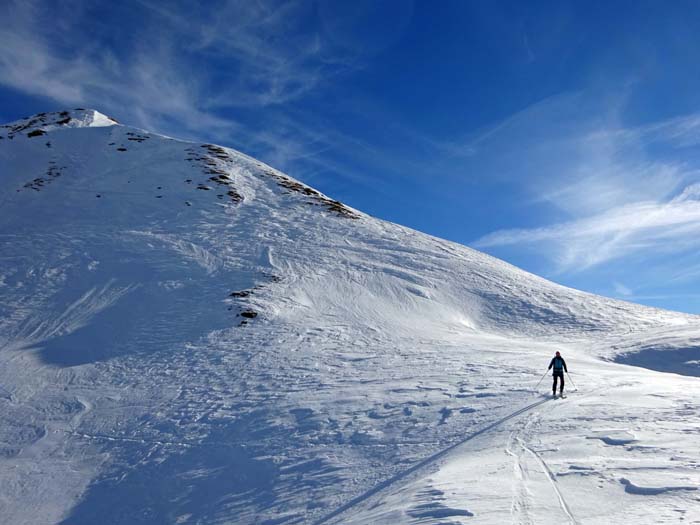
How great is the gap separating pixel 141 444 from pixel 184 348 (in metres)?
7.51

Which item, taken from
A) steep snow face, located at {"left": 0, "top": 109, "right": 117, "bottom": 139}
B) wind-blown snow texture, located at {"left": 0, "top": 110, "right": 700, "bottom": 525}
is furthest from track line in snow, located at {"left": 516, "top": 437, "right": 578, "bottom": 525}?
steep snow face, located at {"left": 0, "top": 109, "right": 117, "bottom": 139}

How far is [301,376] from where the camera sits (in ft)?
57.5

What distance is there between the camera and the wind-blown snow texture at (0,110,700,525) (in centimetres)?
901

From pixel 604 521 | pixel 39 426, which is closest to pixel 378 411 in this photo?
pixel 604 521

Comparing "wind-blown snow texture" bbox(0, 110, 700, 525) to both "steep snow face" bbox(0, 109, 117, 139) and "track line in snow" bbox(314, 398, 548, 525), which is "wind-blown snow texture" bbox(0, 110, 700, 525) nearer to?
"track line in snow" bbox(314, 398, 548, 525)

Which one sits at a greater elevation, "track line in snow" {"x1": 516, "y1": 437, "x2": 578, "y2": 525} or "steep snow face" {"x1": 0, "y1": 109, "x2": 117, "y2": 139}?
"steep snow face" {"x1": 0, "y1": 109, "x2": 117, "y2": 139}

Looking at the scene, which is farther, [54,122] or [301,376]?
[54,122]

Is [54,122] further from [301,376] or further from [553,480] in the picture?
[553,480]

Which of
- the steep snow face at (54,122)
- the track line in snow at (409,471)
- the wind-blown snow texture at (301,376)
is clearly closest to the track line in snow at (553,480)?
the wind-blown snow texture at (301,376)

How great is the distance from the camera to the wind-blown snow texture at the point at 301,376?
29.6ft

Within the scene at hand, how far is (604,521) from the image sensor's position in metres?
6.37

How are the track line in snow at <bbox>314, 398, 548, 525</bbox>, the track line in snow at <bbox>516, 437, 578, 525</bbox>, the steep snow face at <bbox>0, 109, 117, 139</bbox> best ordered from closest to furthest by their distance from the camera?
the track line in snow at <bbox>516, 437, 578, 525</bbox>
the track line in snow at <bbox>314, 398, 548, 525</bbox>
the steep snow face at <bbox>0, 109, 117, 139</bbox>

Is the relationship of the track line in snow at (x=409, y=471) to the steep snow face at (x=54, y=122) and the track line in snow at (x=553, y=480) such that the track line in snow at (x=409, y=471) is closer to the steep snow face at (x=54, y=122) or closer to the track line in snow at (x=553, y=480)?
the track line in snow at (x=553, y=480)

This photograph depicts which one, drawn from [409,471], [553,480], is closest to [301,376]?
[409,471]
